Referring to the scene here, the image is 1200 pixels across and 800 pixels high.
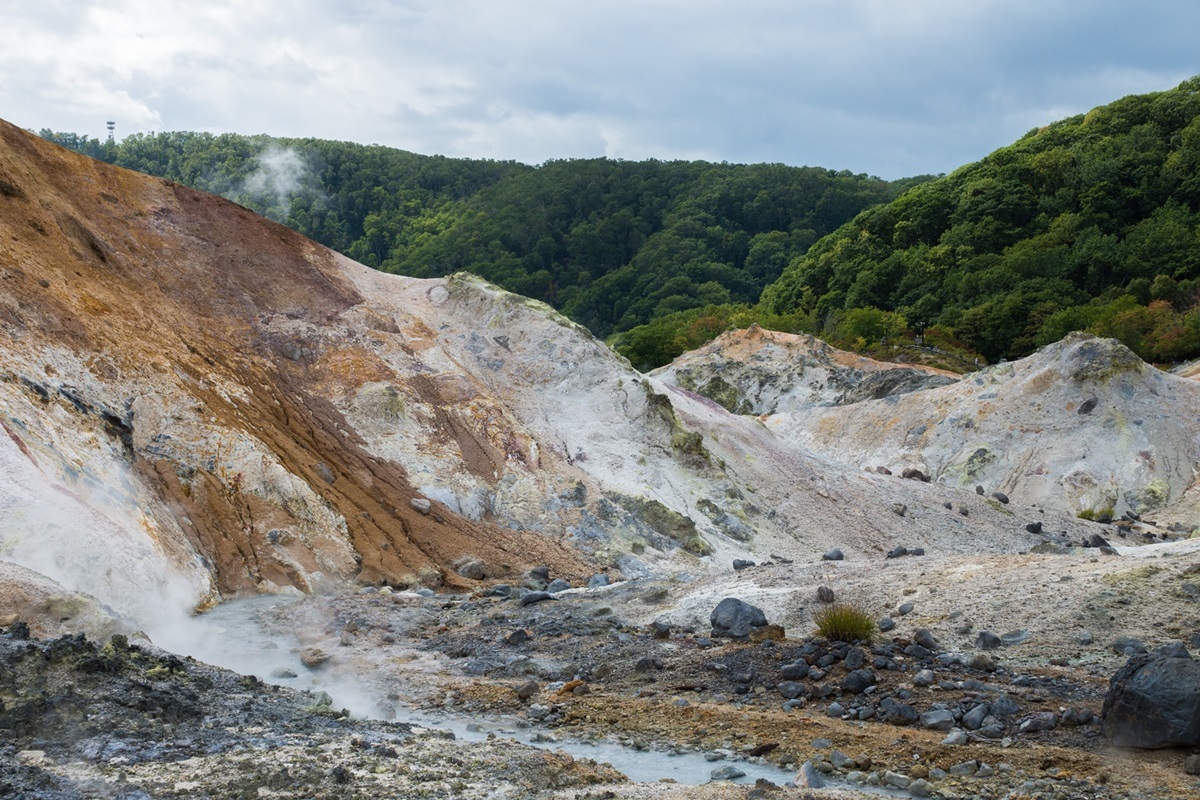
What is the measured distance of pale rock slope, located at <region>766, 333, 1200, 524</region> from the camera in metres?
29.8

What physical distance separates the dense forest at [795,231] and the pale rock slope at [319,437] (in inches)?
1141

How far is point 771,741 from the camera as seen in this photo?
29.0 ft

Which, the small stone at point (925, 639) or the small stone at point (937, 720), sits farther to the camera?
the small stone at point (925, 639)

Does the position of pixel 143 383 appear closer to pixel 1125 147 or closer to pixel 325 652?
pixel 325 652

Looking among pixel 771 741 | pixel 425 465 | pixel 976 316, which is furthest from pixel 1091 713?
pixel 976 316

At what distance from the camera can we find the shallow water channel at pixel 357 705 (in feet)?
27.2

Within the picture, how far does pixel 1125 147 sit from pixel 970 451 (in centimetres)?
4740

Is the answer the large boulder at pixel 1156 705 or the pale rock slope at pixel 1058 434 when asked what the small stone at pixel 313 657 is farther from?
the pale rock slope at pixel 1058 434

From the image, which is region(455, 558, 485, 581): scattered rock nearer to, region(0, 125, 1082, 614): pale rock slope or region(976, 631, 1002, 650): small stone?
region(0, 125, 1082, 614): pale rock slope

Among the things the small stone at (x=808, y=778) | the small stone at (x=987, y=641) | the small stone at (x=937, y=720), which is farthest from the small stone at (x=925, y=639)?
the small stone at (x=808, y=778)

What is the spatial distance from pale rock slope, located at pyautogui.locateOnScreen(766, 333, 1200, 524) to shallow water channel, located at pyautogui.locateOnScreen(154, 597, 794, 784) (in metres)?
23.2

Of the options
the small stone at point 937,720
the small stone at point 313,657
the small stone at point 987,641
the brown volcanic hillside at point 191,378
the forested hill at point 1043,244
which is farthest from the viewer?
the forested hill at point 1043,244

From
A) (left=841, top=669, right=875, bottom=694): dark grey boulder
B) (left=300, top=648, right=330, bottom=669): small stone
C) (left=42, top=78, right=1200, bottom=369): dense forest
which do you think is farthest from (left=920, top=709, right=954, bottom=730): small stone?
(left=42, top=78, right=1200, bottom=369): dense forest

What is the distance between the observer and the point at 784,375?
41969 millimetres
